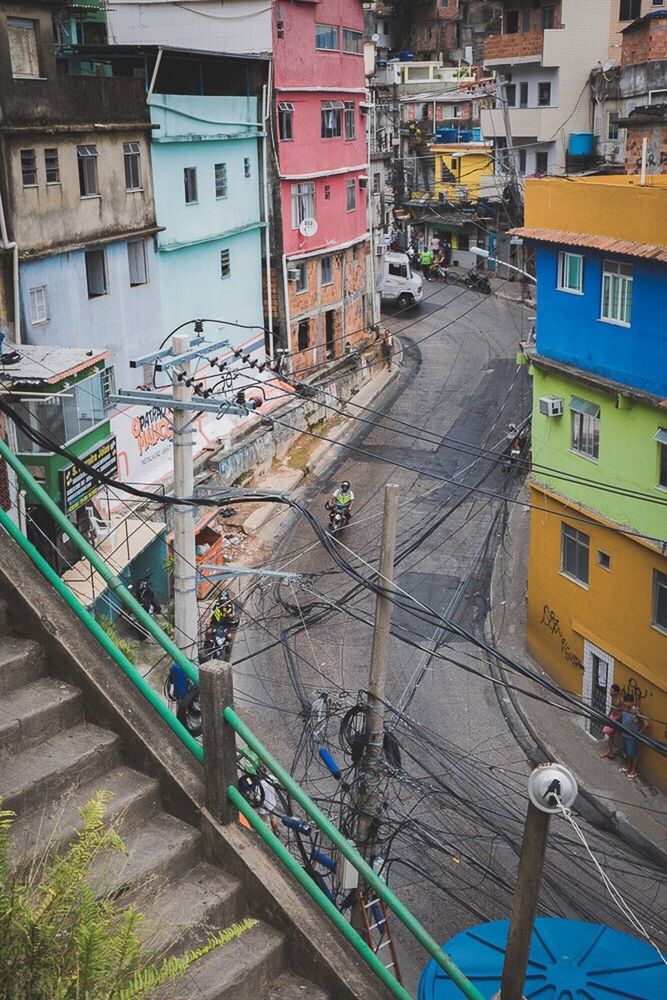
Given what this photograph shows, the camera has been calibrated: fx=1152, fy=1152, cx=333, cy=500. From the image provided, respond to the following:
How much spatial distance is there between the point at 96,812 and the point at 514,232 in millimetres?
18924

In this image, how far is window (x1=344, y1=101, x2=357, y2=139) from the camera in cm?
4041

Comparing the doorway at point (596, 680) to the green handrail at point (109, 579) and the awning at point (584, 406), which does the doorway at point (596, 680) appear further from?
the green handrail at point (109, 579)

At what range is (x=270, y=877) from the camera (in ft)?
17.0

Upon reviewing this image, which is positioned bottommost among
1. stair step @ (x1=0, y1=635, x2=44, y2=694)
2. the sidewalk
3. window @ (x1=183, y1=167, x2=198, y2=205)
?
the sidewalk

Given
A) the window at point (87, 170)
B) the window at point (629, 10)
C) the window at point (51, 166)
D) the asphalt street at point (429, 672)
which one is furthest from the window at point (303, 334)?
the window at point (629, 10)

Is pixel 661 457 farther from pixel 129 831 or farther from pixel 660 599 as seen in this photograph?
pixel 129 831

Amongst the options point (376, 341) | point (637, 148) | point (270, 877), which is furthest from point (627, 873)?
point (376, 341)

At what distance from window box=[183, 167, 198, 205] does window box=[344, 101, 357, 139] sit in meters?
11.2

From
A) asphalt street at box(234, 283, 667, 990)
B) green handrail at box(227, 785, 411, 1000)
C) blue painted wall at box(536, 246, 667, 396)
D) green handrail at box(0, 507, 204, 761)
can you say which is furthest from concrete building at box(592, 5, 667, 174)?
green handrail at box(227, 785, 411, 1000)

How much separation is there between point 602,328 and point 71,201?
40.4 feet

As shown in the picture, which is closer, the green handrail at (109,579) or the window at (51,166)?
the green handrail at (109,579)

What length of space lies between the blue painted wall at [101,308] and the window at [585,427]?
1127cm

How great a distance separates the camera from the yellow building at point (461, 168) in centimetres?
5791

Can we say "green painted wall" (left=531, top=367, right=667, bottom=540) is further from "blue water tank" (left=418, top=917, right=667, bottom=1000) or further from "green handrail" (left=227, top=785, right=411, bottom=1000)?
"green handrail" (left=227, top=785, right=411, bottom=1000)
